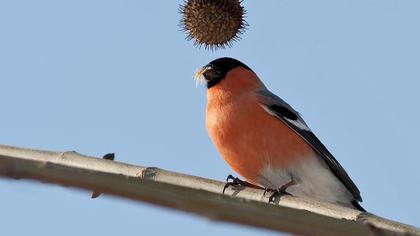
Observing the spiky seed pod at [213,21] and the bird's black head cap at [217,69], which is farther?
the bird's black head cap at [217,69]

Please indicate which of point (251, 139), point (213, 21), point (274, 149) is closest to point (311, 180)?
point (274, 149)

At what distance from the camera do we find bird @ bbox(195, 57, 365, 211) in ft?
14.6

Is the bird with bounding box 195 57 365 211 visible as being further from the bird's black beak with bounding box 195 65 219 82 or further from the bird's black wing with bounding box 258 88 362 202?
the bird's black beak with bounding box 195 65 219 82

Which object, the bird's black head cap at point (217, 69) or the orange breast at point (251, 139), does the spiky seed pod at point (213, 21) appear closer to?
the orange breast at point (251, 139)

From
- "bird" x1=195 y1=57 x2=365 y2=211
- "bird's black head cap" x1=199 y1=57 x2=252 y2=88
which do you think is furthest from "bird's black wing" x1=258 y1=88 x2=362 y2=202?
"bird's black head cap" x1=199 y1=57 x2=252 y2=88

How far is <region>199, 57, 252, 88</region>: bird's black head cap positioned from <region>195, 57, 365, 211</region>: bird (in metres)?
0.41

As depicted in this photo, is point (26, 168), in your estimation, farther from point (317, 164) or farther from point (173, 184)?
point (317, 164)

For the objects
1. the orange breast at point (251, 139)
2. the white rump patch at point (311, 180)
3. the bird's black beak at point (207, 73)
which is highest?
the bird's black beak at point (207, 73)

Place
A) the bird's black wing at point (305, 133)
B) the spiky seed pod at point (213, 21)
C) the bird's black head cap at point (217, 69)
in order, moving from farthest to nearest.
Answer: the bird's black head cap at point (217, 69) → the bird's black wing at point (305, 133) → the spiky seed pod at point (213, 21)

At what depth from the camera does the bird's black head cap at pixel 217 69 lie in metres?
5.44

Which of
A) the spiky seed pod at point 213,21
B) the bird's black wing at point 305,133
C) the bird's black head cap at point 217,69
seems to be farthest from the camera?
the bird's black head cap at point 217,69

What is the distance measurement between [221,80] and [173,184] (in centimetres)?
367

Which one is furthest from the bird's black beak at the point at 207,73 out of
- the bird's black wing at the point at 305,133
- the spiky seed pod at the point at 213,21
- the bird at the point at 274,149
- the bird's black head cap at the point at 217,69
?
the spiky seed pod at the point at 213,21

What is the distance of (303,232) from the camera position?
1424 millimetres
